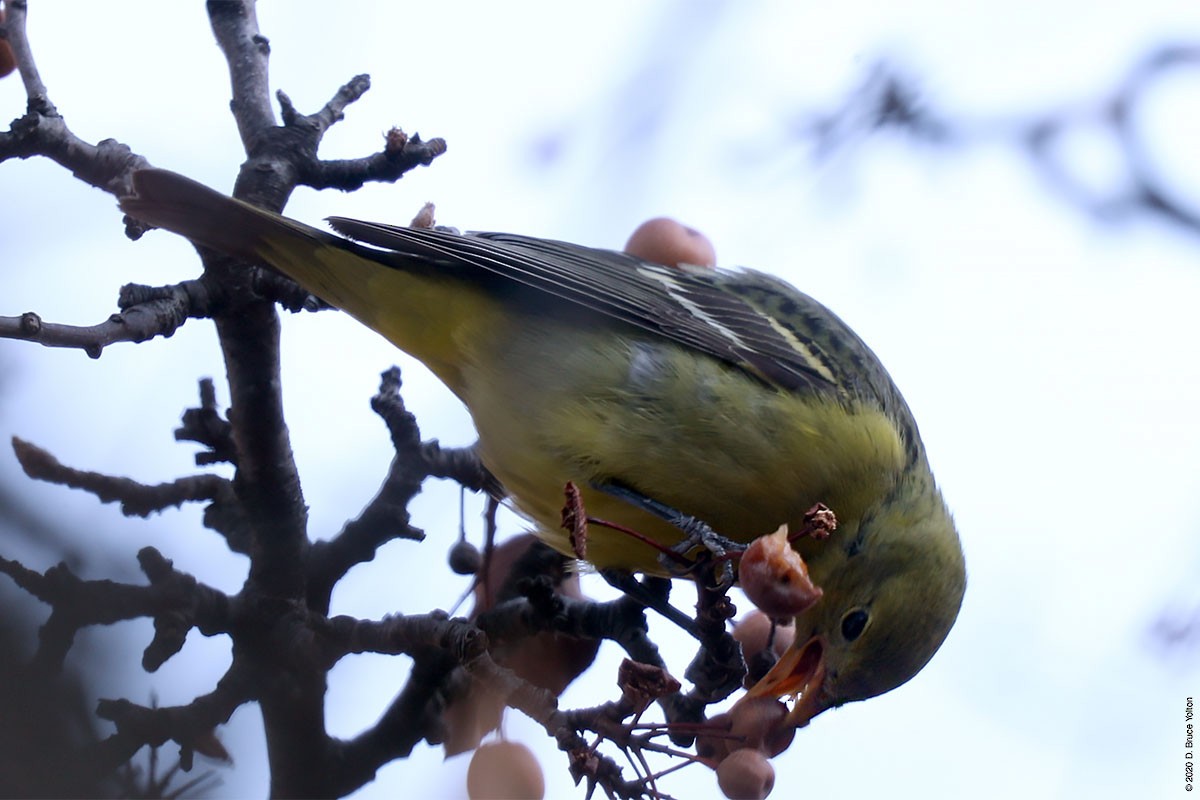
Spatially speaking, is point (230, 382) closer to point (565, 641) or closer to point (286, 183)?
point (286, 183)

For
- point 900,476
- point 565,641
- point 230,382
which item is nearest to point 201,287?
point 230,382

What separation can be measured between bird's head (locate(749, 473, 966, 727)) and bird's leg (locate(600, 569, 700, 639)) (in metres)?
0.35

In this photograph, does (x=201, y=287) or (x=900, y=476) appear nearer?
(x=201, y=287)

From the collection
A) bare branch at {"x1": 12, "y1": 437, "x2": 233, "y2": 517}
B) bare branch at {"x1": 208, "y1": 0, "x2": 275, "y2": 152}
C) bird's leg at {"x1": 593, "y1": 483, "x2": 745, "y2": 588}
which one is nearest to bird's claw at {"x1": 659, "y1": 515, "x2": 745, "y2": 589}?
bird's leg at {"x1": 593, "y1": 483, "x2": 745, "y2": 588}

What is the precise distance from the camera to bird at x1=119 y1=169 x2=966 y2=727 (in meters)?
3.34

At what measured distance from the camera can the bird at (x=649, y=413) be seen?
3.34 meters

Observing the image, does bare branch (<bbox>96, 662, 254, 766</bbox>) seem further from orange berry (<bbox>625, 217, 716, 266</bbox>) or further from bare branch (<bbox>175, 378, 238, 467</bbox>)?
orange berry (<bbox>625, 217, 716, 266</bbox>)

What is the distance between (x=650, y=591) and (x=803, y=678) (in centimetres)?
55

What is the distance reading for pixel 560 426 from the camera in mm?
3471

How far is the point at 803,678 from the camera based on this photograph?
10.5 ft

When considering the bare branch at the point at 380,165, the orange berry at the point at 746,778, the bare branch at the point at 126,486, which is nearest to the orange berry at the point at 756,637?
the orange berry at the point at 746,778

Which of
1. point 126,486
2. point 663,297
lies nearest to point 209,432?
point 126,486

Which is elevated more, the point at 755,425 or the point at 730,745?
the point at 755,425

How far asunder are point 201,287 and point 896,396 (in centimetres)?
225
